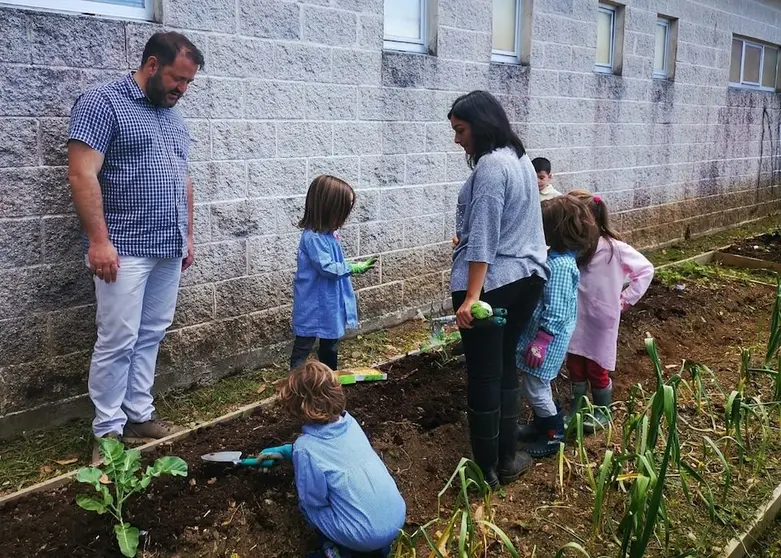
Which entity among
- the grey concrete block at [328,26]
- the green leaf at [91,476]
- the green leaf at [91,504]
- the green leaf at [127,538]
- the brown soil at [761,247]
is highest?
the grey concrete block at [328,26]

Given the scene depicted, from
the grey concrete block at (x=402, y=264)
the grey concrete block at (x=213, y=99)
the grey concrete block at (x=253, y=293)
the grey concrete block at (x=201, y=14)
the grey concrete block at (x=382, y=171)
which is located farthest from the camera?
the grey concrete block at (x=402, y=264)

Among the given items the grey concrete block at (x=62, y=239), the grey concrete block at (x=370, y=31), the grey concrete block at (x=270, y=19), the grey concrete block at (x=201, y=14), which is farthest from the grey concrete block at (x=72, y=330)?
the grey concrete block at (x=370, y=31)

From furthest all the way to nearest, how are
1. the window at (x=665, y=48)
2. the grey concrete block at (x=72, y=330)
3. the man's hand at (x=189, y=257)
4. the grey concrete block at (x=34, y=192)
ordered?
the window at (x=665, y=48)
the man's hand at (x=189, y=257)
the grey concrete block at (x=72, y=330)
the grey concrete block at (x=34, y=192)

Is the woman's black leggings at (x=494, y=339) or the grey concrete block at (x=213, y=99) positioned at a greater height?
the grey concrete block at (x=213, y=99)

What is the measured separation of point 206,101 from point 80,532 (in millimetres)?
2617

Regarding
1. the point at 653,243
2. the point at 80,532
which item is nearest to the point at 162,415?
the point at 80,532

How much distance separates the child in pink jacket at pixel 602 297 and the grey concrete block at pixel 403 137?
1954mm

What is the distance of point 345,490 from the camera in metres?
2.79

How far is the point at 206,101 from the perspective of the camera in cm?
450

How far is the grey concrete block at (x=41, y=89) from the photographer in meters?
3.65

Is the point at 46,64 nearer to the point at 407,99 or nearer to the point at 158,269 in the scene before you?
the point at 158,269

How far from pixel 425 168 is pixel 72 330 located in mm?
3168

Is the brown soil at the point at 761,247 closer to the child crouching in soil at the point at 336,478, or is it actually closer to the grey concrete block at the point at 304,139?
the grey concrete block at the point at 304,139

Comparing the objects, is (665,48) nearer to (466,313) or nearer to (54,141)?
(466,313)
